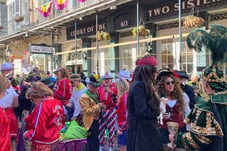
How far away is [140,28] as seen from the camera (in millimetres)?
11008

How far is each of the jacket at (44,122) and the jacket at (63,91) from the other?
8.62ft

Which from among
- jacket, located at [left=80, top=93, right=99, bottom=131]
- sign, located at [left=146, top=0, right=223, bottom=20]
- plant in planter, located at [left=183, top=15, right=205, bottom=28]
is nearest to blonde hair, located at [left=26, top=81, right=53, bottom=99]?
jacket, located at [left=80, top=93, right=99, bottom=131]

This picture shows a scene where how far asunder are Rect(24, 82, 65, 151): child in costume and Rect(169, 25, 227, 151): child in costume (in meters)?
1.76

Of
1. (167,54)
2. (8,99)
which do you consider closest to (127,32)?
(167,54)

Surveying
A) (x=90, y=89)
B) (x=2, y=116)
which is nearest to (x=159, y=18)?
(x=90, y=89)

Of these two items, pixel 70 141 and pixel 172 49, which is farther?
pixel 172 49

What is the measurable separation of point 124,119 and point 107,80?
1623mm

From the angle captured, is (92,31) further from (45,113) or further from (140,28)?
(45,113)

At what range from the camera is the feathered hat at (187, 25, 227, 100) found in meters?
2.31

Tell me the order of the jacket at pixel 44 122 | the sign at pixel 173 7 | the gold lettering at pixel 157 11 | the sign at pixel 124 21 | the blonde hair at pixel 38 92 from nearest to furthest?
the jacket at pixel 44 122
the blonde hair at pixel 38 92
the sign at pixel 173 7
the gold lettering at pixel 157 11
the sign at pixel 124 21

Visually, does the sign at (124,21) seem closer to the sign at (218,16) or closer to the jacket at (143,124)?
the sign at (218,16)

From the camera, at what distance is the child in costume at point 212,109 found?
2.23m

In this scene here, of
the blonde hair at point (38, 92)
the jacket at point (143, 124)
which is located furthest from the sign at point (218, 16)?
the blonde hair at point (38, 92)

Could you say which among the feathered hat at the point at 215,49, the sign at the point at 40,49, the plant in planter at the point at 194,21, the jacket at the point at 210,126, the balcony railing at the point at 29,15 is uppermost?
the balcony railing at the point at 29,15
